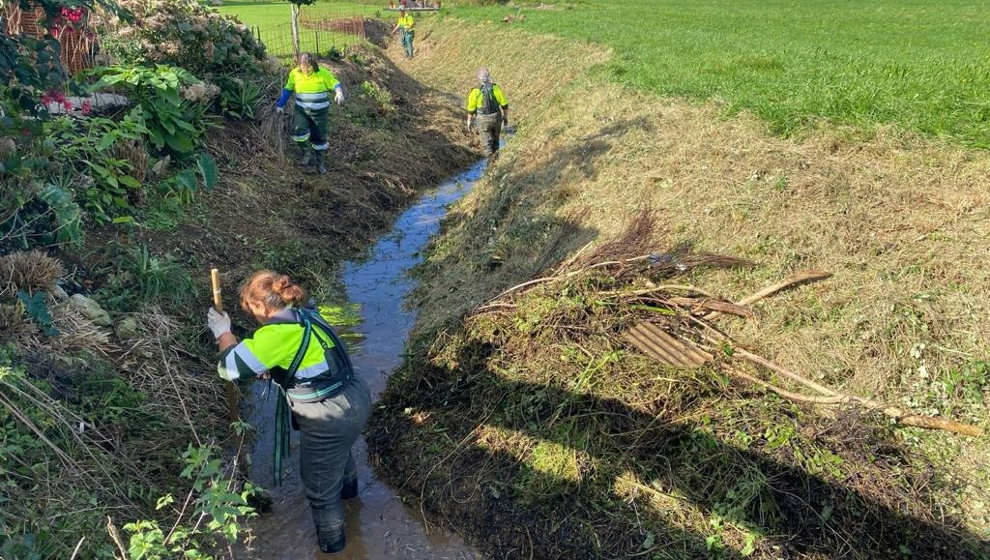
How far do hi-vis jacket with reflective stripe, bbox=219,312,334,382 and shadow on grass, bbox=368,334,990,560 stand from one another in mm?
1584

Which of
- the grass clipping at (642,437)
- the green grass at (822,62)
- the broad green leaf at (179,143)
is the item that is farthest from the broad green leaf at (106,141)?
the green grass at (822,62)

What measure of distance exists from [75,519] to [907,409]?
5.30 metres

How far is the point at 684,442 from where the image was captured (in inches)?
178

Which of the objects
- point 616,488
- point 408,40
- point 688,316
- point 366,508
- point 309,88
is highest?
point 309,88

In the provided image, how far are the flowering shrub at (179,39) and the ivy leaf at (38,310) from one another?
16.4 feet

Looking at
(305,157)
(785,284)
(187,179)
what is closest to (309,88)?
(305,157)

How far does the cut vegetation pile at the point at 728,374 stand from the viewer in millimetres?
4137

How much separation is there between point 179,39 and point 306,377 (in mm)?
7553

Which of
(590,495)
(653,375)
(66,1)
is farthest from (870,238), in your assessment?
(66,1)

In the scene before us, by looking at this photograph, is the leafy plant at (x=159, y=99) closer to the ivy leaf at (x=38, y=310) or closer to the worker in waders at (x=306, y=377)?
the ivy leaf at (x=38, y=310)

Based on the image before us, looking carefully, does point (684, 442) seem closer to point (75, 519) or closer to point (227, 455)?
point (227, 455)

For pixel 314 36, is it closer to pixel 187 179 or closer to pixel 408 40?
pixel 408 40

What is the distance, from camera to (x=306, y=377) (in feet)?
12.9

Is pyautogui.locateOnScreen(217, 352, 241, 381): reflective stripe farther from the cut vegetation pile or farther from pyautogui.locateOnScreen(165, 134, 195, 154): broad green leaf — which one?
pyautogui.locateOnScreen(165, 134, 195, 154): broad green leaf
